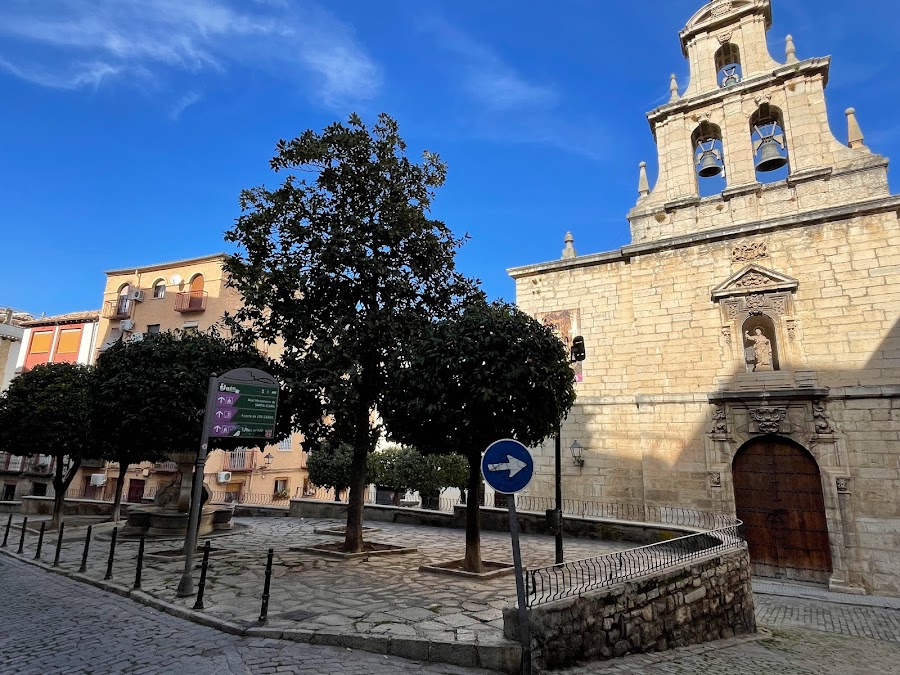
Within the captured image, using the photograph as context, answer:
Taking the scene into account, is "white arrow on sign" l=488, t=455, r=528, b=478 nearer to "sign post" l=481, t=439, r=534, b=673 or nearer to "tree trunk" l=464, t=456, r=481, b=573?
"sign post" l=481, t=439, r=534, b=673

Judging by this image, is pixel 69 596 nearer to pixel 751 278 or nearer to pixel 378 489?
pixel 751 278

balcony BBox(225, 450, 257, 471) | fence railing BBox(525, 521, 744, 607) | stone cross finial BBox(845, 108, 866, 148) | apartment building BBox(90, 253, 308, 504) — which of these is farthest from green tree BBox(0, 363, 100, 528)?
stone cross finial BBox(845, 108, 866, 148)

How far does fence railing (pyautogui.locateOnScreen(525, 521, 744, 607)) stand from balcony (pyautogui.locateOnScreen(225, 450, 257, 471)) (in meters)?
23.4

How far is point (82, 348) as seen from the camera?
32281 millimetres

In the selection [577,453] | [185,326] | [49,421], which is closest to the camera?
[577,453]

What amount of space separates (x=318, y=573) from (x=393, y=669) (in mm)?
4516

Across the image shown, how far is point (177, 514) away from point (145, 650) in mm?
9536

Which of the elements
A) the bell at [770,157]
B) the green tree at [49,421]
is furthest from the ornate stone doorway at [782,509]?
the green tree at [49,421]

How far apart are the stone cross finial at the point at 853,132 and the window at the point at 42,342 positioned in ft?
140

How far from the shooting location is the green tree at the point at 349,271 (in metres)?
11.3

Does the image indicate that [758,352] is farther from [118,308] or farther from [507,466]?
[118,308]

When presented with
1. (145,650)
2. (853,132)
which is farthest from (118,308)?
(853,132)

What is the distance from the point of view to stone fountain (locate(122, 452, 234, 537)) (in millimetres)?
13672

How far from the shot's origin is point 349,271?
473 inches
